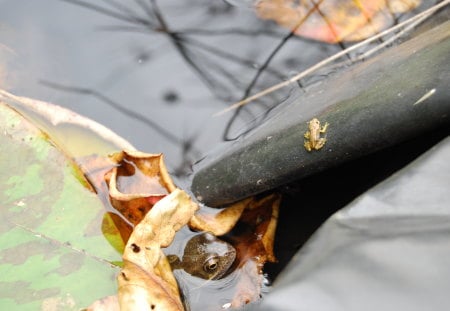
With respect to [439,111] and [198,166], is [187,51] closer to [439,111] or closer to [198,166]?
[198,166]

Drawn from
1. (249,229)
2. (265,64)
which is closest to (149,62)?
(265,64)

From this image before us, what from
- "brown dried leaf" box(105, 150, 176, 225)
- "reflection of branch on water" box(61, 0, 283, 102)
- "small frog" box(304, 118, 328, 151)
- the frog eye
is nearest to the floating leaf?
"reflection of branch on water" box(61, 0, 283, 102)

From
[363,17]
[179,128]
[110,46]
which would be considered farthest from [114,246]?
[363,17]

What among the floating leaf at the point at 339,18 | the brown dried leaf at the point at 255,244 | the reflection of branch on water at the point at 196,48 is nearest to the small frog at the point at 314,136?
the brown dried leaf at the point at 255,244

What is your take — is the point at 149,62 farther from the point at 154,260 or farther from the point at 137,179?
the point at 154,260

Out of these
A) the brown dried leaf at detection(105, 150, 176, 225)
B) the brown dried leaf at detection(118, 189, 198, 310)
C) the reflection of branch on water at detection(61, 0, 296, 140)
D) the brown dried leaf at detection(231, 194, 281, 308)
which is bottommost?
the brown dried leaf at detection(231, 194, 281, 308)

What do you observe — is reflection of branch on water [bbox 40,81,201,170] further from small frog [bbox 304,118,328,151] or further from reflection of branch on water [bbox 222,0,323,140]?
small frog [bbox 304,118,328,151]

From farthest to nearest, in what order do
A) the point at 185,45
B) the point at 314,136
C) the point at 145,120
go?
the point at 185,45, the point at 145,120, the point at 314,136
